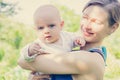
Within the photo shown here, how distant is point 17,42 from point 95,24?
321 centimetres

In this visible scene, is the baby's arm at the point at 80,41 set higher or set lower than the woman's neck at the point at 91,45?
higher

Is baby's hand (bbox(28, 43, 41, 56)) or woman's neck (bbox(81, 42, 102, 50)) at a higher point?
baby's hand (bbox(28, 43, 41, 56))

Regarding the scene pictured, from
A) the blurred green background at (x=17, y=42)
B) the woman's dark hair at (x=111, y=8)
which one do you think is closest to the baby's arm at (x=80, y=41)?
the woman's dark hair at (x=111, y=8)

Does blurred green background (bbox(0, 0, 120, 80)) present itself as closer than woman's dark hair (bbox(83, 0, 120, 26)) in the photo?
No

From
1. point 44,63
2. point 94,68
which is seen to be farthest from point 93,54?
point 44,63

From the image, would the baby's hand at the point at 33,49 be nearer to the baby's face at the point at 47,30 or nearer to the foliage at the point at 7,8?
the baby's face at the point at 47,30

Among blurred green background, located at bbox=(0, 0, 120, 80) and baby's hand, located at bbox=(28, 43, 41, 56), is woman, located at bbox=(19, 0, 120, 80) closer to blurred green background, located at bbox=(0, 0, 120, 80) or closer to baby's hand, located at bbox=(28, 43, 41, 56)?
baby's hand, located at bbox=(28, 43, 41, 56)

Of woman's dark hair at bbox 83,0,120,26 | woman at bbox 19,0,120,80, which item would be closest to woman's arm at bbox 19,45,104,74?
woman at bbox 19,0,120,80

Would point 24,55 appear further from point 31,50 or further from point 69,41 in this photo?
point 69,41

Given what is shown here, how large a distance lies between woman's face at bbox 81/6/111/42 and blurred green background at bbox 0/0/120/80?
2.66 m

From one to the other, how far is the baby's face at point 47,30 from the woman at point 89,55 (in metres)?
0.09

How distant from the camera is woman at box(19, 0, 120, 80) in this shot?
1.95 meters

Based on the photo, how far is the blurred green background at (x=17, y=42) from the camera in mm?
4863

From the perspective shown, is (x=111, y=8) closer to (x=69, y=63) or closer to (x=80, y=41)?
(x=80, y=41)
